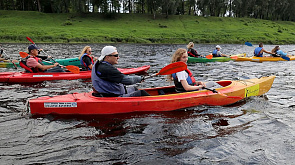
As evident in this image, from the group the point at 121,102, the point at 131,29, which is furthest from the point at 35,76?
the point at 131,29

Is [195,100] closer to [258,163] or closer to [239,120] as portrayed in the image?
[239,120]

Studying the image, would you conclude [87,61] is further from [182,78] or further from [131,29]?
[131,29]

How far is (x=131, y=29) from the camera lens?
139ft

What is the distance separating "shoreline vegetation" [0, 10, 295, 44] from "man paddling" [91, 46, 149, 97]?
28950 mm

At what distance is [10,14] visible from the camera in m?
47.8

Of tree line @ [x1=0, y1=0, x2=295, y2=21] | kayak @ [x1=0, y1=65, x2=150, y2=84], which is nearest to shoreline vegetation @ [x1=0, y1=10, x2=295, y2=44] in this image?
tree line @ [x1=0, y1=0, x2=295, y2=21]

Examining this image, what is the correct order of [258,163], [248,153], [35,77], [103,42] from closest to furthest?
[258,163] < [248,153] < [35,77] < [103,42]

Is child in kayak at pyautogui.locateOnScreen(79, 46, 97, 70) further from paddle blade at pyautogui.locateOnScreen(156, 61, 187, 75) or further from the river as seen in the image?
paddle blade at pyautogui.locateOnScreen(156, 61, 187, 75)

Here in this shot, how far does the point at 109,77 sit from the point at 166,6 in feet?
168

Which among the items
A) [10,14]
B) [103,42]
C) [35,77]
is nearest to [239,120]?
[35,77]

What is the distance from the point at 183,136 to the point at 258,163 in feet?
4.62

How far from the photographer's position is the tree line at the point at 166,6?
5319cm

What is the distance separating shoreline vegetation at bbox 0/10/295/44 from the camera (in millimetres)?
33869

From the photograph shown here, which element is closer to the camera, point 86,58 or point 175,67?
point 175,67
